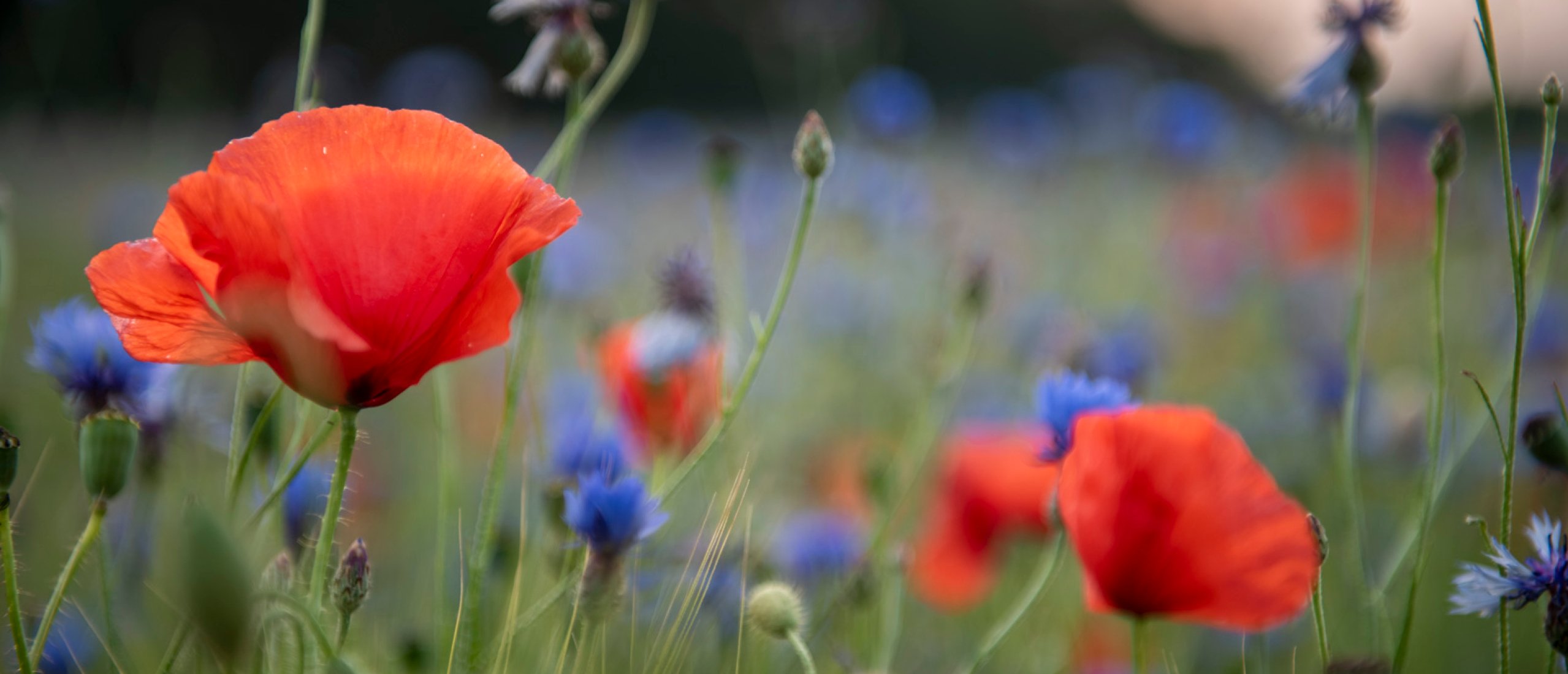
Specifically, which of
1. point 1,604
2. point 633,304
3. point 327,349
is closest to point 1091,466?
point 327,349

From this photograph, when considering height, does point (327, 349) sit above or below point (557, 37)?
below

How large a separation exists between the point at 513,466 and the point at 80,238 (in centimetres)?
253

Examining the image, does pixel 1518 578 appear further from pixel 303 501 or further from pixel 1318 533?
pixel 303 501

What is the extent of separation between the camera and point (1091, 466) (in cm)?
60

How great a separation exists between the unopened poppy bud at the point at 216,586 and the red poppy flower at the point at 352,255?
4.5 inches

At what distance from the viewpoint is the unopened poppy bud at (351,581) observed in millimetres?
565

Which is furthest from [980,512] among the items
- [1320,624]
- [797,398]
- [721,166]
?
[797,398]

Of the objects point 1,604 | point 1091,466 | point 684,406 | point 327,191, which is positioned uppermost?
point 327,191

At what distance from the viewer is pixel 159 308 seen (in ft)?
1.69

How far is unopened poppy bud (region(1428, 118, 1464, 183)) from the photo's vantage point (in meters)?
0.75

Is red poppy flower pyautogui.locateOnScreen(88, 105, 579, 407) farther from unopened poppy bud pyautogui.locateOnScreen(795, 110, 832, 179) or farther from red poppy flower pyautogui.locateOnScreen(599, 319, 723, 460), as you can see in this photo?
red poppy flower pyautogui.locateOnScreen(599, 319, 723, 460)

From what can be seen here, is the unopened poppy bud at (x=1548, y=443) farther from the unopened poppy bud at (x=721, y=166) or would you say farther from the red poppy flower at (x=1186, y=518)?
the unopened poppy bud at (x=721, y=166)

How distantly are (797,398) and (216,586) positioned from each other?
1.87 m

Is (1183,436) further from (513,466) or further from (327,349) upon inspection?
(513,466)
